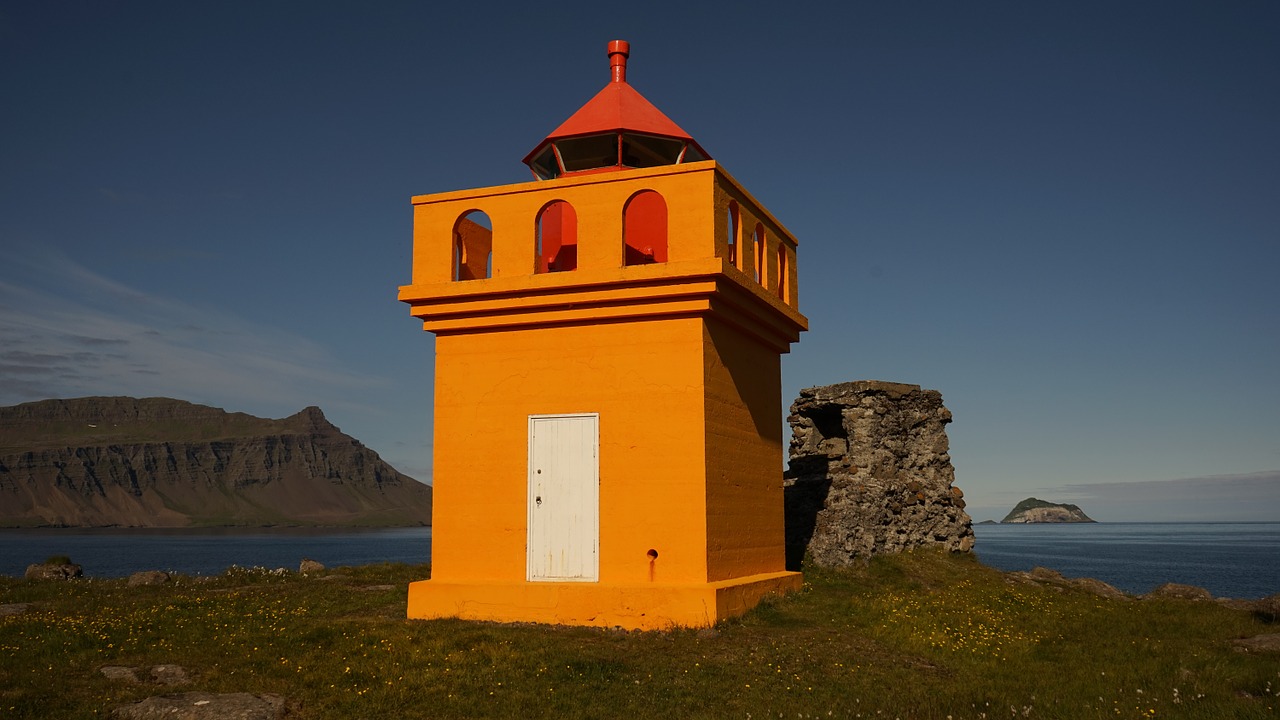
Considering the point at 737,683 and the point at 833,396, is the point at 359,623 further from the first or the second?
the point at 833,396

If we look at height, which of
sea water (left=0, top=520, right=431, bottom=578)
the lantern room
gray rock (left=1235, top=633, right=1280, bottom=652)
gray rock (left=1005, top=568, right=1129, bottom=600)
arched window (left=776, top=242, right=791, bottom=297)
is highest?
the lantern room

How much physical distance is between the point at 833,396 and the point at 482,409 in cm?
1021

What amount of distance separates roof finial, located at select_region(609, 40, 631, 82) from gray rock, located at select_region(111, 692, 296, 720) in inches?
415

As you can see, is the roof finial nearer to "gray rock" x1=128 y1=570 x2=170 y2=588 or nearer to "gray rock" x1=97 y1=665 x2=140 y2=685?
"gray rock" x1=97 y1=665 x2=140 y2=685

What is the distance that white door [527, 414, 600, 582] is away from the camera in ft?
40.3

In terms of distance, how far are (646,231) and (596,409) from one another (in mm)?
3131

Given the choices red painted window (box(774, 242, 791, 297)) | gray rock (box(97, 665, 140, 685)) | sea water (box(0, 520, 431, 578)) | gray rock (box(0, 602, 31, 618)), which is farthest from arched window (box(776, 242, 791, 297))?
sea water (box(0, 520, 431, 578))

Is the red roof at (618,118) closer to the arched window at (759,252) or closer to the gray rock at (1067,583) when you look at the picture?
the arched window at (759,252)

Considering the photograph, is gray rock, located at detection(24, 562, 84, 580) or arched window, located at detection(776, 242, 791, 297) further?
gray rock, located at detection(24, 562, 84, 580)

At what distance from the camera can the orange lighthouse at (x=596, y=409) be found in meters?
12.0

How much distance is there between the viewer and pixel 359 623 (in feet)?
38.1

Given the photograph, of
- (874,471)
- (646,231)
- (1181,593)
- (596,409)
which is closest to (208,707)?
(596,409)

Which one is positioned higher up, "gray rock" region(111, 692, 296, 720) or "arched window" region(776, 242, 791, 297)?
"arched window" region(776, 242, 791, 297)

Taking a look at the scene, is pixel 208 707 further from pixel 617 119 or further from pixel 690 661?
pixel 617 119
